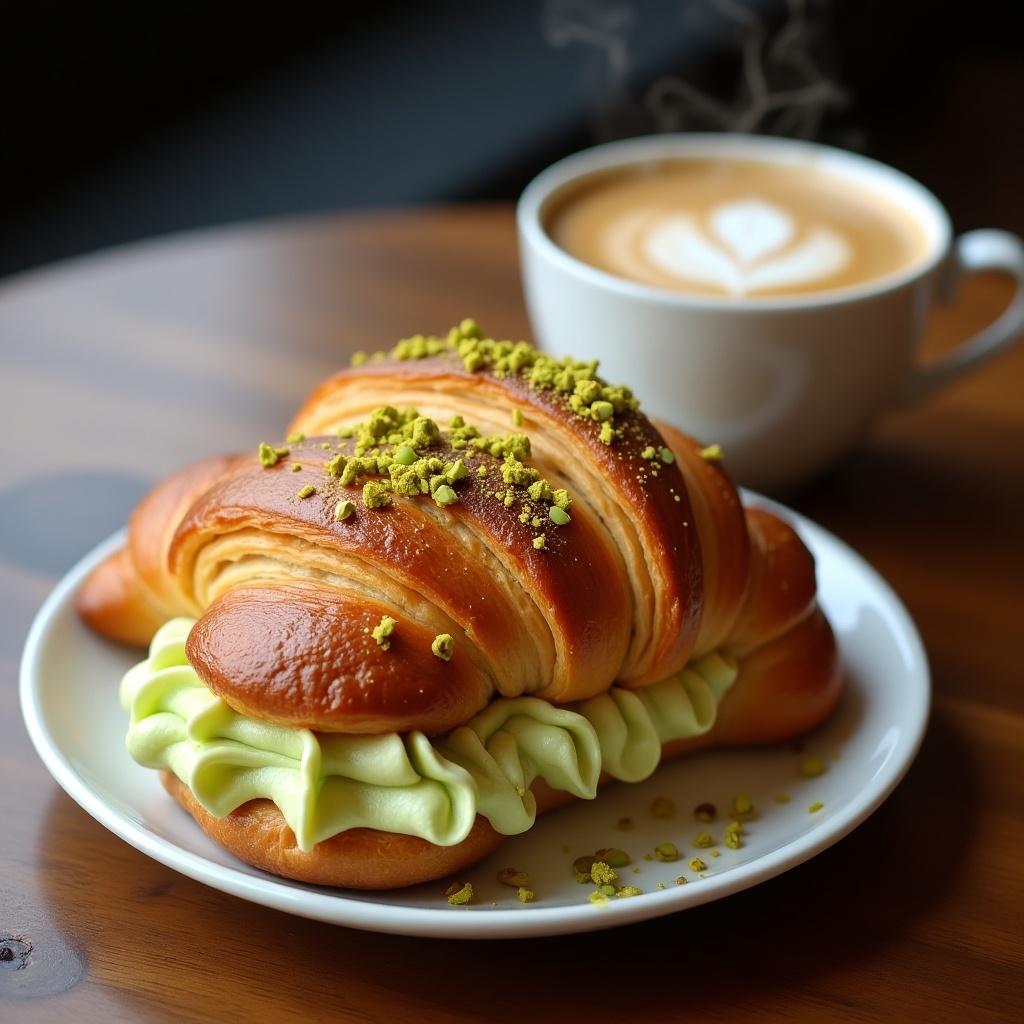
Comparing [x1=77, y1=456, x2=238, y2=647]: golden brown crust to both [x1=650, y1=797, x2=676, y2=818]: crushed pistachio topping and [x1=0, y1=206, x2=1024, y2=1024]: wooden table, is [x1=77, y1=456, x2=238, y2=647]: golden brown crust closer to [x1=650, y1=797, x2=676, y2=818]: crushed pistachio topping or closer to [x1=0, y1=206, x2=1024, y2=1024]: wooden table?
[x1=0, y1=206, x2=1024, y2=1024]: wooden table

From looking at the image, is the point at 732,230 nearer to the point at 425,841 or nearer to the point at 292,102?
the point at 425,841

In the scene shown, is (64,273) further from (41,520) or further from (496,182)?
(496,182)

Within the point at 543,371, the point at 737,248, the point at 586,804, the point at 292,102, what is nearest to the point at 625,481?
the point at 543,371

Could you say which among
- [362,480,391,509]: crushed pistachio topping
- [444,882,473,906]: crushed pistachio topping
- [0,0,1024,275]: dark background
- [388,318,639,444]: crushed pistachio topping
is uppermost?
[362,480,391,509]: crushed pistachio topping

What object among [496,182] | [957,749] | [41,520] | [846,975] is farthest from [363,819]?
[496,182]

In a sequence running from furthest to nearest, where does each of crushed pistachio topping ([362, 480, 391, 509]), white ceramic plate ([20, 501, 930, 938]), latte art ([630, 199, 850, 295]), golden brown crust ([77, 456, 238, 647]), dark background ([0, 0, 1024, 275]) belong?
1. dark background ([0, 0, 1024, 275])
2. latte art ([630, 199, 850, 295])
3. golden brown crust ([77, 456, 238, 647])
4. crushed pistachio topping ([362, 480, 391, 509])
5. white ceramic plate ([20, 501, 930, 938])

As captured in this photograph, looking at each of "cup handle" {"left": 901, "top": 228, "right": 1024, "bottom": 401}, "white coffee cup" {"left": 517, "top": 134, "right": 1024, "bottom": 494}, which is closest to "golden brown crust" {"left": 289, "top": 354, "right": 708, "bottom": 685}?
"white coffee cup" {"left": 517, "top": 134, "right": 1024, "bottom": 494}

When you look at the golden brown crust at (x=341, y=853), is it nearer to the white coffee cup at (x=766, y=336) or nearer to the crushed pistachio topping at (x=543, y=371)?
the crushed pistachio topping at (x=543, y=371)
